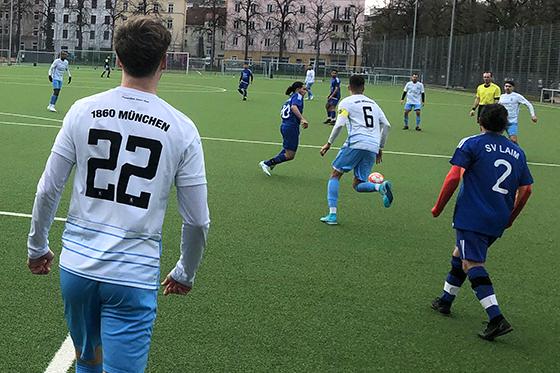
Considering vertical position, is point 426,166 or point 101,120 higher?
point 101,120

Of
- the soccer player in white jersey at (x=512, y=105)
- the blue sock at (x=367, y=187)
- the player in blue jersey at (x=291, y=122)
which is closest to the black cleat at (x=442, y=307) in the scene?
the blue sock at (x=367, y=187)

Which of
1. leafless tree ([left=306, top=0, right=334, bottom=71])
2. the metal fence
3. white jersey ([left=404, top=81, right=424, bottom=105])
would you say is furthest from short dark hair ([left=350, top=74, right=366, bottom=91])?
leafless tree ([left=306, top=0, right=334, bottom=71])

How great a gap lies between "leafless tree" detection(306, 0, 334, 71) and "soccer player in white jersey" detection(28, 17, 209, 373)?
112m

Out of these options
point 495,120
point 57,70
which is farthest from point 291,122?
point 57,70

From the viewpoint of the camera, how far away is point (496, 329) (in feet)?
17.5

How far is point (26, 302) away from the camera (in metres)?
5.58

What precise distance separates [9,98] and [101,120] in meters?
26.8

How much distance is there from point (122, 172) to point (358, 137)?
6.34m

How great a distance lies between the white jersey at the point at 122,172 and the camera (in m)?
2.85

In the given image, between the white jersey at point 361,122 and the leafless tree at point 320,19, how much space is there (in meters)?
106

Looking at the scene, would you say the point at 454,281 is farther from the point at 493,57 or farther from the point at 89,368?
the point at 493,57

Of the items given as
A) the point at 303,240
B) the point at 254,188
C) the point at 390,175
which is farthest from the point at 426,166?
the point at 303,240

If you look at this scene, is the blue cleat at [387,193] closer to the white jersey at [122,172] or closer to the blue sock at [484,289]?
the blue sock at [484,289]

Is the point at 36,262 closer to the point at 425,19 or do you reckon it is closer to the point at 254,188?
the point at 254,188
